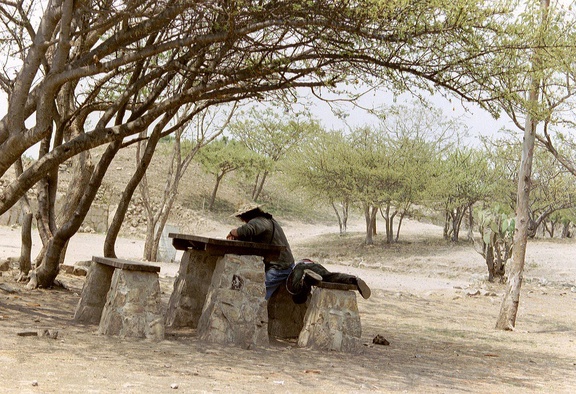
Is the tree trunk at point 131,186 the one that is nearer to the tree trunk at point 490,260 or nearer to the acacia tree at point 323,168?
the tree trunk at point 490,260

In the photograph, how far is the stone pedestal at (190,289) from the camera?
7969 millimetres

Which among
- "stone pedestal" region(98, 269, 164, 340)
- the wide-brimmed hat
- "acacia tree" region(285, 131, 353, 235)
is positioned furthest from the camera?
"acacia tree" region(285, 131, 353, 235)

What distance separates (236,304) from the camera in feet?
23.0

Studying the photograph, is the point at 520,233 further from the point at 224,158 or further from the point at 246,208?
the point at 224,158

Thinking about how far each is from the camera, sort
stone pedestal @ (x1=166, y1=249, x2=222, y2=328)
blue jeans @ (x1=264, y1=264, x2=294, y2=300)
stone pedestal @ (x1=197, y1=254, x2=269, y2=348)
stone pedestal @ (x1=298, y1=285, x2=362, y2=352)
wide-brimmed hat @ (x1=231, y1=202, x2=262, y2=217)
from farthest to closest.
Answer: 1. stone pedestal @ (x1=166, y1=249, x2=222, y2=328)
2. blue jeans @ (x1=264, y1=264, x2=294, y2=300)
3. wide-brimmed hat @ (x1=231, y1=202, x2=262, y2=217)
4. stone pedestal @ (x1=298, y1=285, x2=362, y2=352)
5. stone pedestal @ (x1=197, y1=254, x2=269, y2=348)

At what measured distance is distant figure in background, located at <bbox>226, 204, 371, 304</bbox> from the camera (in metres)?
7.29

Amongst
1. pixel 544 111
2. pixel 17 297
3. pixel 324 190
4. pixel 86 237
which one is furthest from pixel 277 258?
pixel 324 190

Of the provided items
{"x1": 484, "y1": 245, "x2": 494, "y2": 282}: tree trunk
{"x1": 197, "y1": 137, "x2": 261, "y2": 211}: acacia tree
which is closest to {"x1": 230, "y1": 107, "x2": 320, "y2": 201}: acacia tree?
{"x1": 197, "y1": 137, "x2": 261, "y2": 211}: acacia tree

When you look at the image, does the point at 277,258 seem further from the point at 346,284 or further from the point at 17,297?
the point at 17,297

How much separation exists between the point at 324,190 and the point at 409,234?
17.9ft

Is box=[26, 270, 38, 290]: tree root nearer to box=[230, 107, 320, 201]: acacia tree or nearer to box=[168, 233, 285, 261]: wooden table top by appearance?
box=[168, 233, 285, 261]: wooden table top

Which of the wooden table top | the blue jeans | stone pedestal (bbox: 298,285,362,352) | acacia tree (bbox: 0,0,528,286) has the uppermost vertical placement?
acacia tree (bbox: 0,0,528,286)

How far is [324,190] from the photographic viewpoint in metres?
36.9

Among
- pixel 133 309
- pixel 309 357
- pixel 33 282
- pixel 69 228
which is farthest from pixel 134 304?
pixel 33 282
